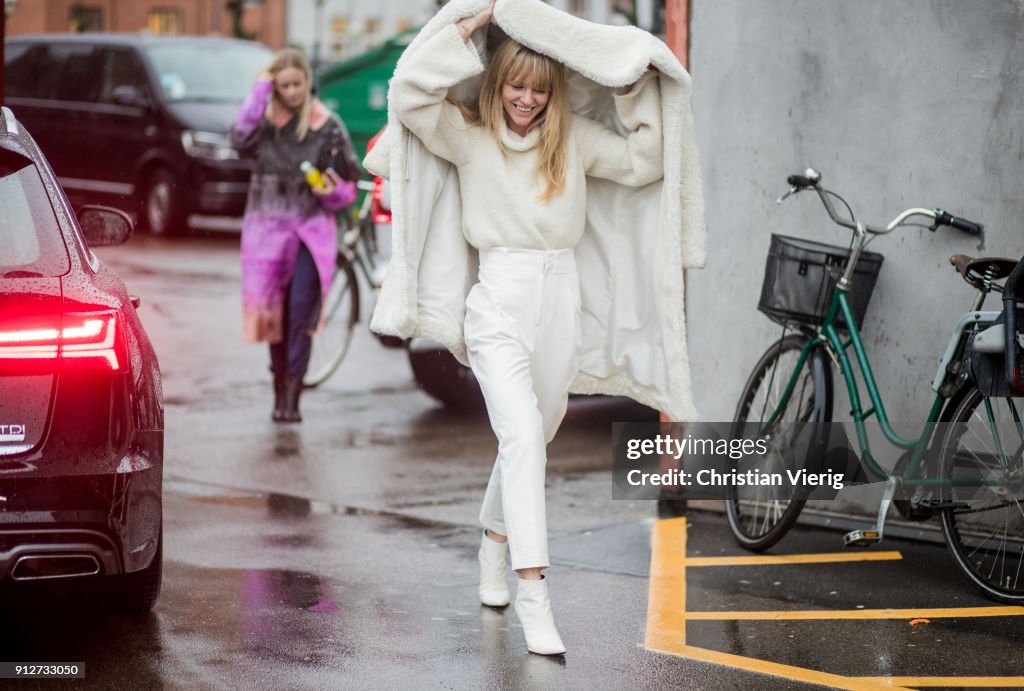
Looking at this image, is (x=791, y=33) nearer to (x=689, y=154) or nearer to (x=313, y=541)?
(x=689, y=154)

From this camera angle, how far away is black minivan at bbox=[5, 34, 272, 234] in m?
19.2

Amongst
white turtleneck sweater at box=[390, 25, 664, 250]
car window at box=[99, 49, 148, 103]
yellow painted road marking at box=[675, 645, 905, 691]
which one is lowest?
yellow painted road marking at box=[675, 645, 905, 691]

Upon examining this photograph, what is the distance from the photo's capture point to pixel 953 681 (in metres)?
5.03

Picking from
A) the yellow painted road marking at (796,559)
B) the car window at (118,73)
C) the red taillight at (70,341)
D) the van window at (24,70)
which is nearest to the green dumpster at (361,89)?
the car window at (118,73)

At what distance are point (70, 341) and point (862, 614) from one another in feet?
9.40

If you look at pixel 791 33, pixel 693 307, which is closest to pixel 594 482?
pixel 693 307

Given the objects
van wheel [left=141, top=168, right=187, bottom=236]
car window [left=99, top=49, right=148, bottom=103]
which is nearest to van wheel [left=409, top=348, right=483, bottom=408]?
van wheel [left=141, top=168, right=187, bottom=236]

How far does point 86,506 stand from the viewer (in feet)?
15.2

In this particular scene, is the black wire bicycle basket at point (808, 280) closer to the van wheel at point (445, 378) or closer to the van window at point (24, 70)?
the van wheel at point (445, 378)

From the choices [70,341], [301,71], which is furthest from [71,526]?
[301,71]

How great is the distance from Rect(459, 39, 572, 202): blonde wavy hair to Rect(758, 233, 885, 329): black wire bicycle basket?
140 cm

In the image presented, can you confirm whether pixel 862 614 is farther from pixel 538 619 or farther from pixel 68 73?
pixel 68 73

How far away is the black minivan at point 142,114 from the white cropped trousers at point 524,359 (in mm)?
14154

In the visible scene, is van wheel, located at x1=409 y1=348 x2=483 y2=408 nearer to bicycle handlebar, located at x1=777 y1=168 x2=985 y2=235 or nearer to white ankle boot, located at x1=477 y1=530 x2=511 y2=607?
bicycle handlebar, located at x1=777 y1=168 x2=985 y2=235
